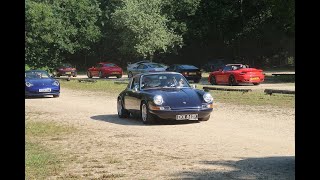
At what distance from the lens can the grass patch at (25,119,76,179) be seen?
6.78 meters

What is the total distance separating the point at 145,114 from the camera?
1229cm

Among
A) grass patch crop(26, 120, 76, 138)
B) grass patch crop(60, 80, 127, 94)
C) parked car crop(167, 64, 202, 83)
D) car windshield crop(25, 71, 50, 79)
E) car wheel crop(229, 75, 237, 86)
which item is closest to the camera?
grass patch crop(26, 120, 76, 138)

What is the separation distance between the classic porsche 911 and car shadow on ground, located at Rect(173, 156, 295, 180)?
15.4 feet

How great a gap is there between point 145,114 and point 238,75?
15.5 m

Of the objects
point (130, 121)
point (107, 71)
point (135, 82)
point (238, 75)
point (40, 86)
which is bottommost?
point (130, 121)

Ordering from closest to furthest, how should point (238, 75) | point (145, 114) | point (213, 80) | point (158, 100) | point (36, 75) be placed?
point (158, 100), point (145, 114), point (36, 75), point (238, 75), point (213, 80)

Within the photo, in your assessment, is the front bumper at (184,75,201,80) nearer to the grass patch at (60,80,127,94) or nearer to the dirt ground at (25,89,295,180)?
the grass patch at (60,80,127,94)

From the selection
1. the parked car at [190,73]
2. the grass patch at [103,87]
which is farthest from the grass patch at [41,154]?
the parked car at [190,73]

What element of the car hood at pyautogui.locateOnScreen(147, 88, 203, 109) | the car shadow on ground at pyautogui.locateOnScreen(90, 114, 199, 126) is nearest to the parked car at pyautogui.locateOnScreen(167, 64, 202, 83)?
the car shadow on ground at pyautogui.locateOnScreen(90, 114, 199, 126)

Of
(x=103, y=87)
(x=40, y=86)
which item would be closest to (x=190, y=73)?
Result: (x=103, y=87)

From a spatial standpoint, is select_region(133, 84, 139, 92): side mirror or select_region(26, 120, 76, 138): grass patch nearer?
select_region(26, 120, 76, 138): grass patch

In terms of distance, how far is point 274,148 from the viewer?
827cm

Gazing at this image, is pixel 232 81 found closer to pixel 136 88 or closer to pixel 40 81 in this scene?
pixel 40 81
